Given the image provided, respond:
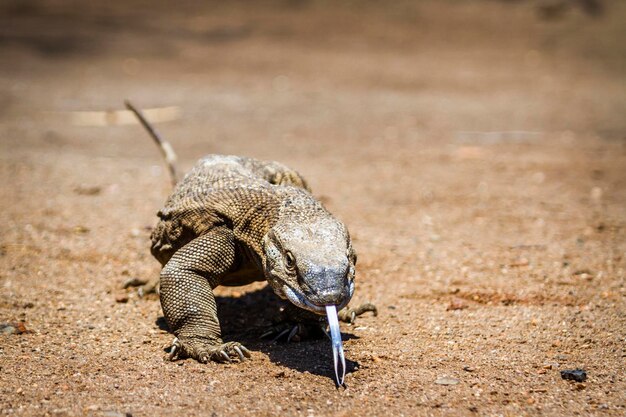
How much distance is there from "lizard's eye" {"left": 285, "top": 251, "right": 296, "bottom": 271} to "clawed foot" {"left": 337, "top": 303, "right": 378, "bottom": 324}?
47.4 inches

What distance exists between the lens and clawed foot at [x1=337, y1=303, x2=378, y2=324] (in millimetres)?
4703

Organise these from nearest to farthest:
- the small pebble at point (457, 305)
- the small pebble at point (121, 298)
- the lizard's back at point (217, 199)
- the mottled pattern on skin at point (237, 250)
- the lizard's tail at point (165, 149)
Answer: the mottled pattern on skin at point (237, 250) → the lizard's back at point (217, 199) → the small pebble at point (457, 305) → the small pebble at point (121, 298) → the lizard's tail at point (165, 149)

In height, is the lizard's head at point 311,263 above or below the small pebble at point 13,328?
above

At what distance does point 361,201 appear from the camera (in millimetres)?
8109

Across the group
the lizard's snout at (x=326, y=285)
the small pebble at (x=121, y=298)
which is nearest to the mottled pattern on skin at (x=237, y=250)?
the lizard's snout at (x=326, y=285)

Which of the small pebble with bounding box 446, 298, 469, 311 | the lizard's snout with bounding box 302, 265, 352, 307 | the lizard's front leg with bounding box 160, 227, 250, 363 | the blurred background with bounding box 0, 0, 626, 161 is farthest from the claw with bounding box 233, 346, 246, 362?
the blurred background with bounding box 0, 0, 626, 161

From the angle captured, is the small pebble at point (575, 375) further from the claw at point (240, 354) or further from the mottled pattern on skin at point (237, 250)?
the claw at point (240, 354)

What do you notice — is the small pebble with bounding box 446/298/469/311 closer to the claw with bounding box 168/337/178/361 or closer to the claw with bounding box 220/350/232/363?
the claw with bounding box 220/350/232/363

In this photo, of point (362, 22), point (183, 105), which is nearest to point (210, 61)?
point (183, 105)

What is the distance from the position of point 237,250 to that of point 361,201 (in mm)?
4026

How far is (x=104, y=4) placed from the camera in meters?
22.8

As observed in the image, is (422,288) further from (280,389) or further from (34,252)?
(34,252)

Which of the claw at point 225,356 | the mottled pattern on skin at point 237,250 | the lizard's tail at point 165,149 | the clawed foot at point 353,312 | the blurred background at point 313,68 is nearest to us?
the mottled pattern on skin at point 237,250

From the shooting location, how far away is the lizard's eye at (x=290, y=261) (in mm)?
3557
